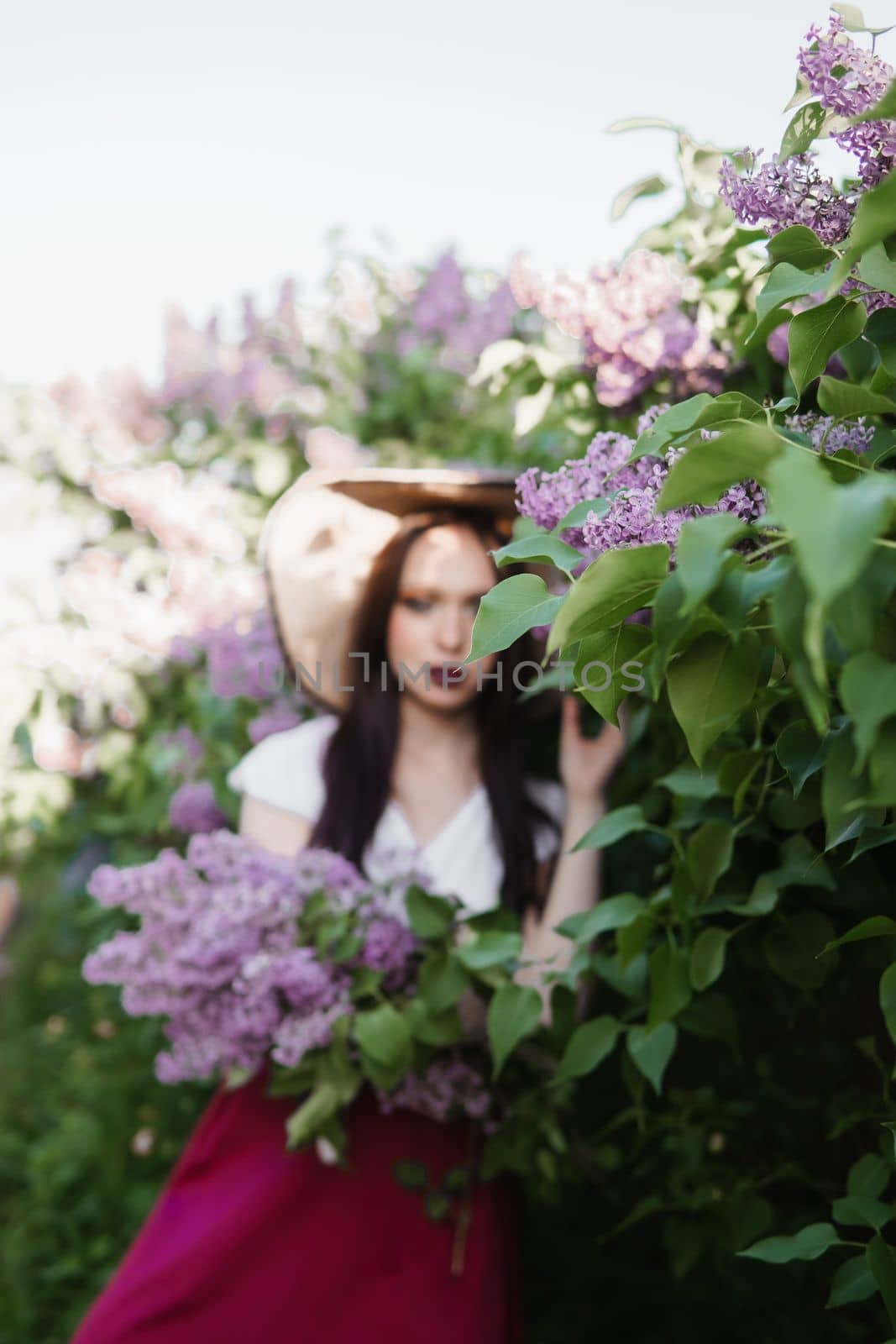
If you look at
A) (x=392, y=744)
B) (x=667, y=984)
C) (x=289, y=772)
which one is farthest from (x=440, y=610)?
(x=667, y=984)

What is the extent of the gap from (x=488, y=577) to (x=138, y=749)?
41.3 inches

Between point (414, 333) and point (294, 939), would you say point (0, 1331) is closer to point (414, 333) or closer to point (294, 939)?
point (294, 939)

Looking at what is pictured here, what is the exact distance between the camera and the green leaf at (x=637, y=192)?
1.02m

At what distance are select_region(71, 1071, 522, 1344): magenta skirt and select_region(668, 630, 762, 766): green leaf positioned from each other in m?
0.91

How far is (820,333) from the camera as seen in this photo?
23.2 inches

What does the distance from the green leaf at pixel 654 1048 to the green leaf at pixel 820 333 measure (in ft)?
1.63

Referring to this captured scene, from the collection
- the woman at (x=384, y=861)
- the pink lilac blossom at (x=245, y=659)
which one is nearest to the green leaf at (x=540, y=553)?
the woman at (x=384, y=861)

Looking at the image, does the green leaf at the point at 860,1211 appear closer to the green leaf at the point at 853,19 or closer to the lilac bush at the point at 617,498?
the lilac bush at the point at 617,498

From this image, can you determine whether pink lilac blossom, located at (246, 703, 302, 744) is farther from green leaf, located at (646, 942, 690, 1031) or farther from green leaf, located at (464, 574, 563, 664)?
green leaf, located at (464, 574, 563, 664)

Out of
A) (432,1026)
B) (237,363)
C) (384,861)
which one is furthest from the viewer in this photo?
(237,363)

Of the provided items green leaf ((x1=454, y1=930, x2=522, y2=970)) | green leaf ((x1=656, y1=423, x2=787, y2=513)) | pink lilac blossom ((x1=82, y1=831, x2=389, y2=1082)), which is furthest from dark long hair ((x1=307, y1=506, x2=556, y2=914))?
green leaf ((x1=656, y1=423, x2=787, y2=513))

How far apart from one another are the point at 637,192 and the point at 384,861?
74 cm

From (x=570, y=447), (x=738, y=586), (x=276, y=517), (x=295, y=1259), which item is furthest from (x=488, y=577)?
(x=738, y=586)

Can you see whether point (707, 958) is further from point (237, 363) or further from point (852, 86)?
point (237, 363)
